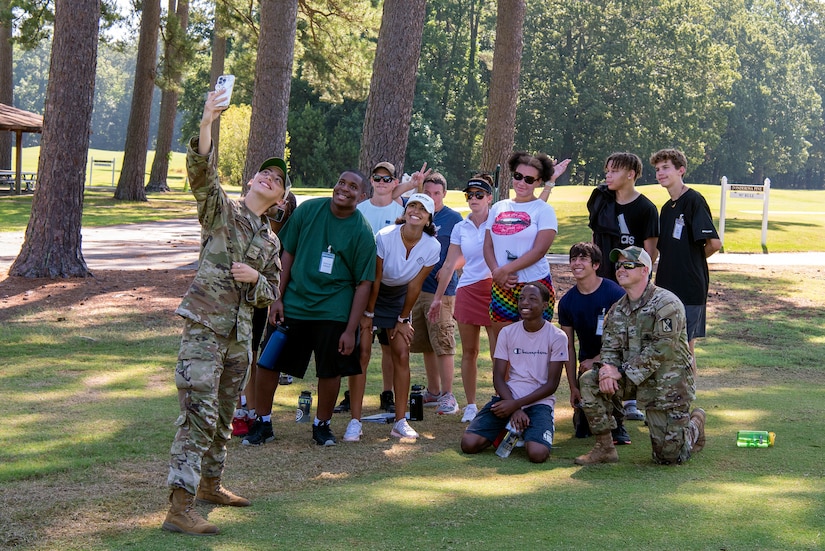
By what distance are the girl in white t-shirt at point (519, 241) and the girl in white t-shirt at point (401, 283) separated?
0.53 metres

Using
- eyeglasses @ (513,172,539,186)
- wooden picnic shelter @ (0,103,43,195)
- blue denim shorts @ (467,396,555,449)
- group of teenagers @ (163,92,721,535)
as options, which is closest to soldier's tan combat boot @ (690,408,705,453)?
group of teenagers @ (163,92,721,535)

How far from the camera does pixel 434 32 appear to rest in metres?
66.8

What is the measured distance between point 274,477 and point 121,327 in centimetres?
582

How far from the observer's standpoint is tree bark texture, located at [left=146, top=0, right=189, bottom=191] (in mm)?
28969

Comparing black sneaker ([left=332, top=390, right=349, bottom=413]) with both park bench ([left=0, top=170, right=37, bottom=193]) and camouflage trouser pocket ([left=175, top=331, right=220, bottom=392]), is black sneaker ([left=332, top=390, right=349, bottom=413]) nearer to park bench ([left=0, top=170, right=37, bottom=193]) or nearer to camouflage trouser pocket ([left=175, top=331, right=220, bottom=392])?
camouflage trouser pocket ([left=175, top=331, right=220, bottom=392])

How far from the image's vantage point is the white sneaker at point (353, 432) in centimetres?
705

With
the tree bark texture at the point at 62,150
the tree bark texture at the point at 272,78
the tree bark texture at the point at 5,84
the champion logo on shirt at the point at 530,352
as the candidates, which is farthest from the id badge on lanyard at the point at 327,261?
the tree bark texture at the point at 5,84

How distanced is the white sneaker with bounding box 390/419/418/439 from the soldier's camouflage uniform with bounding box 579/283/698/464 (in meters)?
1.37

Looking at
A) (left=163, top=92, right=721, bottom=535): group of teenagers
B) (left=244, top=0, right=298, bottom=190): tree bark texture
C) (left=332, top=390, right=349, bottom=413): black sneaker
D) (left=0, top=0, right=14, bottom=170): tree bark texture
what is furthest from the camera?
(left=0, top=0, right=14, bottom=170): tree bark texture

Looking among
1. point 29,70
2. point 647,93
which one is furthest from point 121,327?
point 29,70

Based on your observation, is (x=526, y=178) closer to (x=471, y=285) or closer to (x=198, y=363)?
(x=471, y=285)

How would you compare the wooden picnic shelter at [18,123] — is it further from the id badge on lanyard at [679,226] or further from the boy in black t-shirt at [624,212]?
the id badge on lanyard at [679,226]

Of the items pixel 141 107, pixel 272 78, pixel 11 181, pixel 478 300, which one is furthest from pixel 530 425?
pixel 11 181

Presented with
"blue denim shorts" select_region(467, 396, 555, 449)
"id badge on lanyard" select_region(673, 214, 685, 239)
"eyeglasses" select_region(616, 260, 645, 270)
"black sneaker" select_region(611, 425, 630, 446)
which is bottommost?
"black sneaker" select_region(611, 425, 630, 446)
